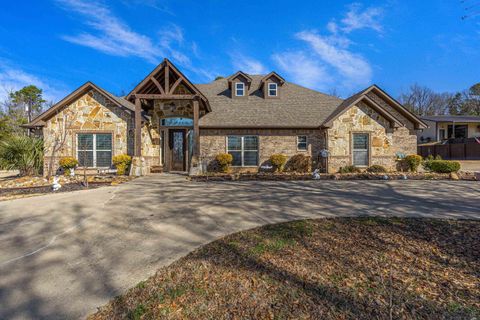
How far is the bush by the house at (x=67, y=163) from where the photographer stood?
13.2 metres

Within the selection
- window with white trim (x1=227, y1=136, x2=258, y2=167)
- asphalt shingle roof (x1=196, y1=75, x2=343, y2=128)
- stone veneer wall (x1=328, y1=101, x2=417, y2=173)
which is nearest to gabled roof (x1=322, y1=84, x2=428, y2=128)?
stone veneer wall (x1=328, y1=101, x2=417, y2=173)

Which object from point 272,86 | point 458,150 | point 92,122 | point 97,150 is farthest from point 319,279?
point 458,150

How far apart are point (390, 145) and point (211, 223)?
14226mm

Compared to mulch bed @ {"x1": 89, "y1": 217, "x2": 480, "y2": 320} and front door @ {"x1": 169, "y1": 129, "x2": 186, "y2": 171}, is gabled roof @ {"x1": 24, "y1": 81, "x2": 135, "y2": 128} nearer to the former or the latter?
front door @ {"x1": 169, "y1": 129, "x2": 186, "y2": 171}

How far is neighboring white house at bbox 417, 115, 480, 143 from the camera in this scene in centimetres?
3005

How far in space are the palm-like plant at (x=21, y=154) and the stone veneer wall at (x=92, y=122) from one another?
0.77 metres

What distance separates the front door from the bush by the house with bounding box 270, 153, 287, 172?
5.70 meters

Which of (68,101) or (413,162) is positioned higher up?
(68,101)

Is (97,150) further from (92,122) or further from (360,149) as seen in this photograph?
(360,149)

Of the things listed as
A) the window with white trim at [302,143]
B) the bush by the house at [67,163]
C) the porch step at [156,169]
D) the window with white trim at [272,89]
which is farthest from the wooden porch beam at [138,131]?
the window with white trim at [302,143]

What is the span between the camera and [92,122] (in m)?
14.2

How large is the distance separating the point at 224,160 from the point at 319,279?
1174cm

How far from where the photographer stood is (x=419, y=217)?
17.7ft

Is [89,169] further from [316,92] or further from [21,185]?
[316,92]
